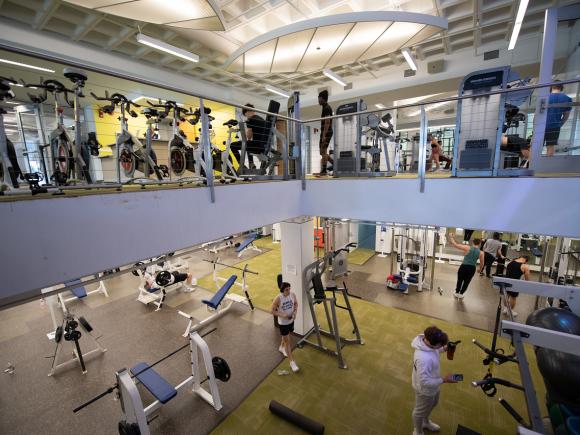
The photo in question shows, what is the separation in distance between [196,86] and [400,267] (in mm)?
8999

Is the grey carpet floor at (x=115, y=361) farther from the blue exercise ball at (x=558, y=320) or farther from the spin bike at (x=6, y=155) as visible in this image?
the blue exercise ball at (x=558, y=320)

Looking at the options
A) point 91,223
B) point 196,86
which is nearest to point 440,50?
point 196,86

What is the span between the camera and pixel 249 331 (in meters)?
5.24

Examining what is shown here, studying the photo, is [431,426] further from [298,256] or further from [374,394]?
[298,256]

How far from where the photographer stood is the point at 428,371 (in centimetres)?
281

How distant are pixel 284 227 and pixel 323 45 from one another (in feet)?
12.9

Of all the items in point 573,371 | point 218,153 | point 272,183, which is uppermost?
point 218,153

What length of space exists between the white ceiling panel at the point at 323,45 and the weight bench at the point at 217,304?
5.28 meters

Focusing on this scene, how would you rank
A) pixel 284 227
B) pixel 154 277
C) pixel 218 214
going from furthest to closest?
pixel 154 277
pixel 284 227
pixel 218 214

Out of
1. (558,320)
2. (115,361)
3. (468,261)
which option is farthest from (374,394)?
(115,361)

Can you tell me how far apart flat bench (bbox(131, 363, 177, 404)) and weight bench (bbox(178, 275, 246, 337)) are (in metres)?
1.50

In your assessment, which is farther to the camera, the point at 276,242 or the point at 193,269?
the point at 276,242

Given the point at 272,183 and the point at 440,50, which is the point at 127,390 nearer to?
the point at 272,183

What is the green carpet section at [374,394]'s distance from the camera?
3223 millimetres
